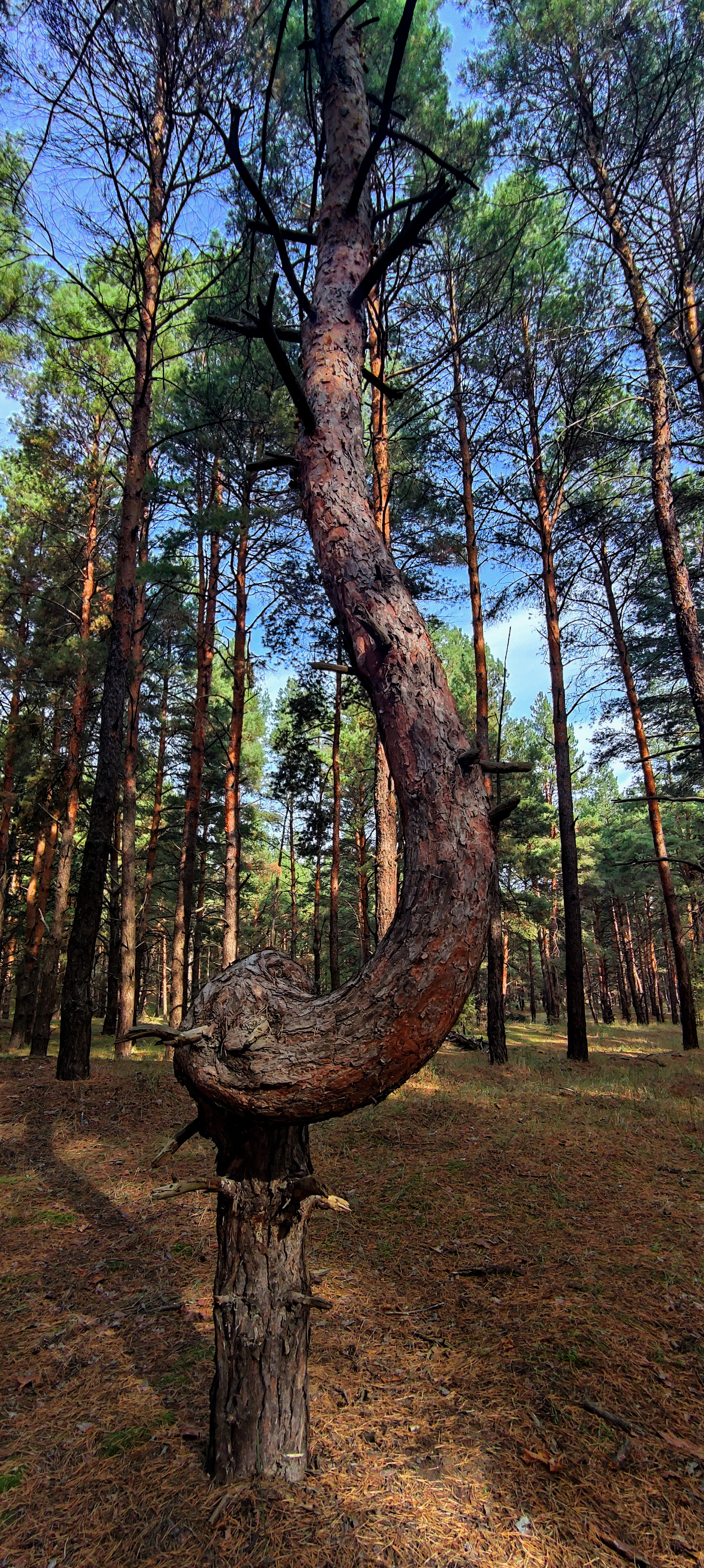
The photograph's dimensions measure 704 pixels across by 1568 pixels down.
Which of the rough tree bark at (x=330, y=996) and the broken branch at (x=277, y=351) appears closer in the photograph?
the rough tree bark at (x=330, y=996)

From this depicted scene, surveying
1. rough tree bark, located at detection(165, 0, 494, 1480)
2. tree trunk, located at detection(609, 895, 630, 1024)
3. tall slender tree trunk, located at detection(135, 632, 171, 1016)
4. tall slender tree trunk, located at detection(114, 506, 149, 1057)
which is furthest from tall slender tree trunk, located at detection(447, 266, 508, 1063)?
tree trunk, located at detection(609, 895, 630, 1024)

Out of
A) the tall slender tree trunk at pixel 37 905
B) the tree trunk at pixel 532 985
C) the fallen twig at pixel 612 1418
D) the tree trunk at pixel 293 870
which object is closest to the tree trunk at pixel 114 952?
the tall slender tree trunk at pixel 37 905

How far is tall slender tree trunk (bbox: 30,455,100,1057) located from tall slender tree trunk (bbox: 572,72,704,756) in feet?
32.7

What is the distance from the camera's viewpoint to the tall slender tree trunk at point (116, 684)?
7805 mm

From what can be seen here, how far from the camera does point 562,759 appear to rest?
1242cm

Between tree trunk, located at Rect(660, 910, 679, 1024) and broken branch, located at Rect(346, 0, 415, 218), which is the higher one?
broken branch, located at Rect(346, 0, 415, 218)

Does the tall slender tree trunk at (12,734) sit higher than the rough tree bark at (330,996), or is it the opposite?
the tall slender tree trunk at (12,734)

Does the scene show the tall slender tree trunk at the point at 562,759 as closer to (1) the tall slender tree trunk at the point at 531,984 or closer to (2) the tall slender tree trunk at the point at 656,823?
(2) the tall slender tree trunk at the point at 656,823

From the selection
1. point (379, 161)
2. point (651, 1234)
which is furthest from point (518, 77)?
point (651, 1234)

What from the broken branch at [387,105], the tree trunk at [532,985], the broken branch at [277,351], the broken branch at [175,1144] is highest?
the broken branch at [387,105]

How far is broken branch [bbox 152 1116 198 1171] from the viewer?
6.73ft

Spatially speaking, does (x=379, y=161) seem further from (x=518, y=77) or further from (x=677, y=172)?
(x=677, y=172)

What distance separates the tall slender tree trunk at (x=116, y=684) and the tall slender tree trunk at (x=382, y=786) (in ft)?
10.5

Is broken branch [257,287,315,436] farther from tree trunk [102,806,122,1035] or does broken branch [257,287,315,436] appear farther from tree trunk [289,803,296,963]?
tree trunk [289,803,296,963]
